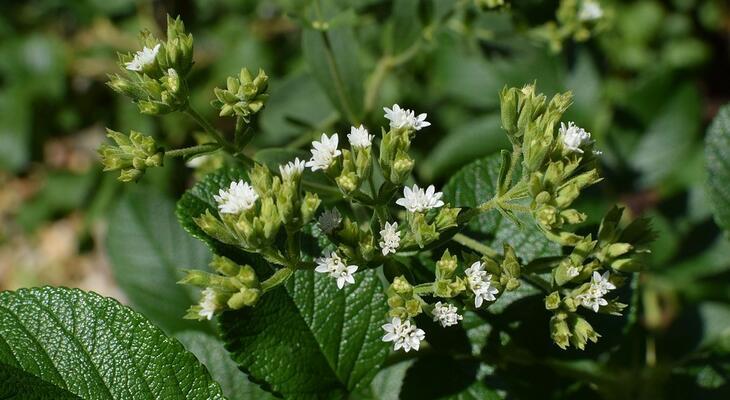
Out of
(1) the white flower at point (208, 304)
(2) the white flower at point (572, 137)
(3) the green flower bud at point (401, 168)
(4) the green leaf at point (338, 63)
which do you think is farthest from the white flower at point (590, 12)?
(1) the white flower at point (208, 304)

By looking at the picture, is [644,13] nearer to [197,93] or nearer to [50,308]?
[197,93]

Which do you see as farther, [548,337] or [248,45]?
[248,45]

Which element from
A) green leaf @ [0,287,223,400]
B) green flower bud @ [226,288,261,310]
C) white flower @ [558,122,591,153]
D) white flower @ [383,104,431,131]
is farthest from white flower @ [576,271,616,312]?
green leaf @ [0,287,223,400]

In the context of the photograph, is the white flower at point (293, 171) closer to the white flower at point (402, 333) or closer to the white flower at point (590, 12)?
the white flower at point (402, 333)

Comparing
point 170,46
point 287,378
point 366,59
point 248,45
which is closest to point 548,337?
point 287,378

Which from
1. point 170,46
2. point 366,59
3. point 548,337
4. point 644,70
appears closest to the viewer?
point 170,46

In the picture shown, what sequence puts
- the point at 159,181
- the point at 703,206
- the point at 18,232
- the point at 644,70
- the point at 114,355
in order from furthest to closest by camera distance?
the point at 18,232 → the point at 644,70 → the point at 159,181 → the point at 703,206 → the point at 114,355

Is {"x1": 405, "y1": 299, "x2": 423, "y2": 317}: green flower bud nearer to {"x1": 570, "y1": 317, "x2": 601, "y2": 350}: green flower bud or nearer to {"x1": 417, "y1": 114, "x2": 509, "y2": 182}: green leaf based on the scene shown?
{"x1": 570, "y1": 317, "x2": 601, "y2": 350}: green flower bud

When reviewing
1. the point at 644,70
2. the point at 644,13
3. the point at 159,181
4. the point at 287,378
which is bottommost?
the point at 287,378
